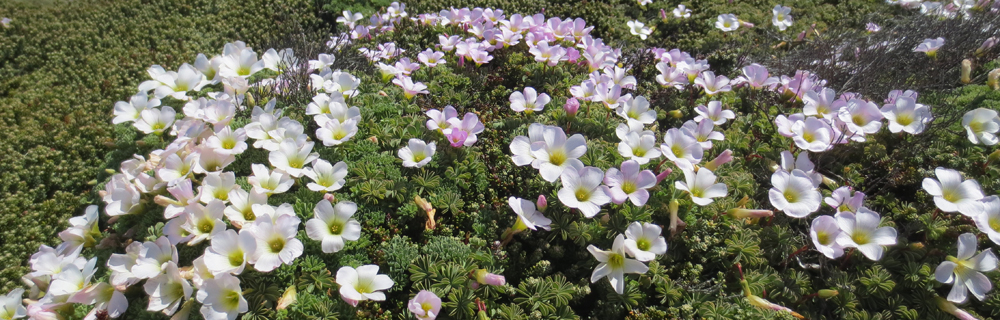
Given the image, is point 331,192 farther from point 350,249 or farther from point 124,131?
point 124,131

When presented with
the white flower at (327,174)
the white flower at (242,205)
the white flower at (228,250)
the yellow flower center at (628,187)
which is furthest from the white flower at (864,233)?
the white flower at (242,205)

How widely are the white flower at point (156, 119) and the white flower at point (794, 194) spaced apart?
3.25 metres

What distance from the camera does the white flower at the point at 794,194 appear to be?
83.0 inches

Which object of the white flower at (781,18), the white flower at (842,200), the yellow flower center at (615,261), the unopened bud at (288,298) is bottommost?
the white flower at (781,18)

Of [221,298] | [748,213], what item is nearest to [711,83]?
[748,213]

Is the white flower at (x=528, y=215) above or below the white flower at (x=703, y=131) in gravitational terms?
above

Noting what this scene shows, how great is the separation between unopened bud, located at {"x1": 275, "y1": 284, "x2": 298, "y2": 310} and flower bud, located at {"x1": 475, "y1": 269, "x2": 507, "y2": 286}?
0.73 meters

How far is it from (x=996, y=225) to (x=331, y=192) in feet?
9.71

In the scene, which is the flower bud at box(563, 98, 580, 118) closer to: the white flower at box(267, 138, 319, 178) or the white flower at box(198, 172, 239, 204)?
the white flower at box(267, 138, 319, 178)

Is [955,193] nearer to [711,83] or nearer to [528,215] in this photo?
[711,83]

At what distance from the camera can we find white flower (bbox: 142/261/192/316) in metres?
1.86

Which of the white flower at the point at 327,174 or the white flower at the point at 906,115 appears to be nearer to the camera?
the white flower at the point at 327,174

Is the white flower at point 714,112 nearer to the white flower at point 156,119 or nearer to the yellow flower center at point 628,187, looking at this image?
the yellow flower center at point 628,187

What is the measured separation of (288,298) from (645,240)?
1.47 metres
